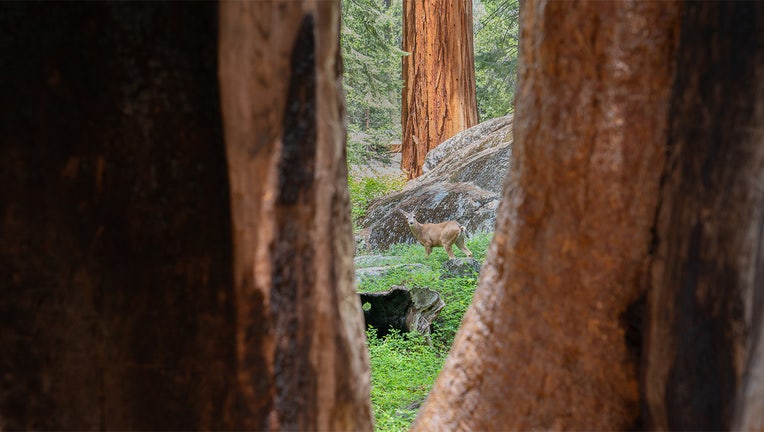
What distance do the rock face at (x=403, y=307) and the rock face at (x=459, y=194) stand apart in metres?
2.15

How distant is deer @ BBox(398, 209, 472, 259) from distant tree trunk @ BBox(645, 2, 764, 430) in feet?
15.8

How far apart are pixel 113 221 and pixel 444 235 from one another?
5106 mm

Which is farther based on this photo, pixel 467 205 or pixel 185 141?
pixel 467 205

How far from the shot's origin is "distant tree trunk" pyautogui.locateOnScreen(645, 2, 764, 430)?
1349 millimetres

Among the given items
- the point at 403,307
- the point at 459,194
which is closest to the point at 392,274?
the point at 403,307

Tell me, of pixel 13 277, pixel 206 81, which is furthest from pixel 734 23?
pixel 13 277

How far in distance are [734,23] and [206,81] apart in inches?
46.3

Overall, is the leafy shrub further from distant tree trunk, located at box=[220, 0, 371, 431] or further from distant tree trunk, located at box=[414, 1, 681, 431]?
distant tree trunk, located at box=[220, 0, 371, 431]

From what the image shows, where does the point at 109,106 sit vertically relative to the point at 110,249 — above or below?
above

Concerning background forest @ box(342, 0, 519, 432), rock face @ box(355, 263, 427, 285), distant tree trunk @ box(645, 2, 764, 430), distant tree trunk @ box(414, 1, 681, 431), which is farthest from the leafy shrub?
distant tree trunk @ box(645, 2, 764, 430)

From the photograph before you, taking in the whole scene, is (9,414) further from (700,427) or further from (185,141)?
(700,427)

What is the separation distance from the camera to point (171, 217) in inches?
60.7

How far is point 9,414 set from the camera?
165 centimetres

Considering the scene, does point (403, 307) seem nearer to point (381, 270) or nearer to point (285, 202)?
point (381, 270)
